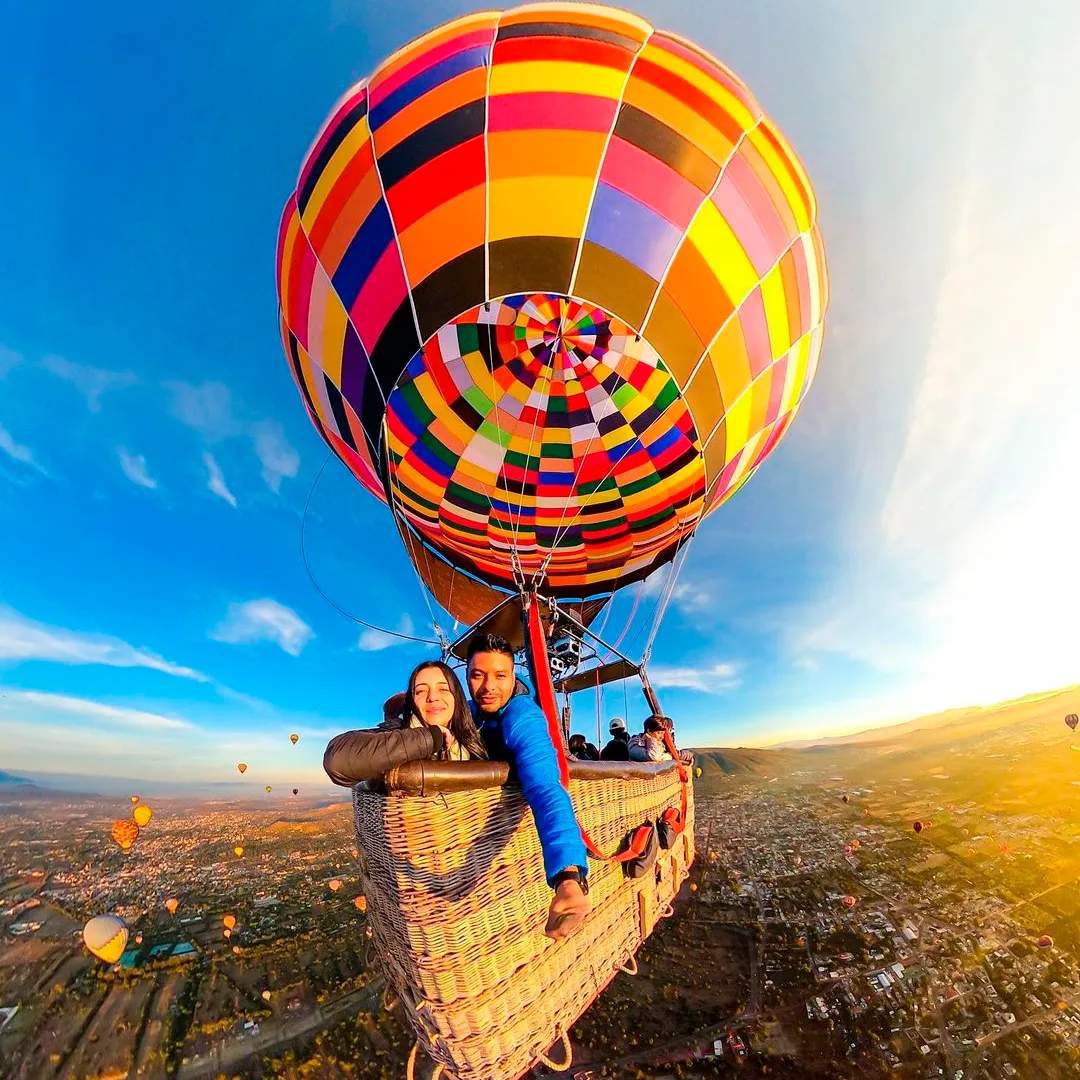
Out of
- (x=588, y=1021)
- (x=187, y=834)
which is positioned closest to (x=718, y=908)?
(x=588, y=1021)

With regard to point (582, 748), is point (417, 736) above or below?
below

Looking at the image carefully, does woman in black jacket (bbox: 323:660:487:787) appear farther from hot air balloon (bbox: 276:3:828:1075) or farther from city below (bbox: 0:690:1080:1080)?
city below (bbox: 0:690:1080:1080)

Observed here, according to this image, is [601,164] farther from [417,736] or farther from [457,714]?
[417,736]

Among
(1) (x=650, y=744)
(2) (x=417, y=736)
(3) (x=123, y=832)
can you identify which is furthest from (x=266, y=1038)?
(2) (x=417, y=736)

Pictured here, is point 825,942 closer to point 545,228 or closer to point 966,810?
point 966,810

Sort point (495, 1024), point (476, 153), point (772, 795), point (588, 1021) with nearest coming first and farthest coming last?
point (495, 1024) < point (476, 153) < point (588, 1021) < point (772, 795)

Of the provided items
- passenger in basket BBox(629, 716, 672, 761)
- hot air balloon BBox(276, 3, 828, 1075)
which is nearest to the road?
passenger in basket BBox(629, 716, 672, 761)
